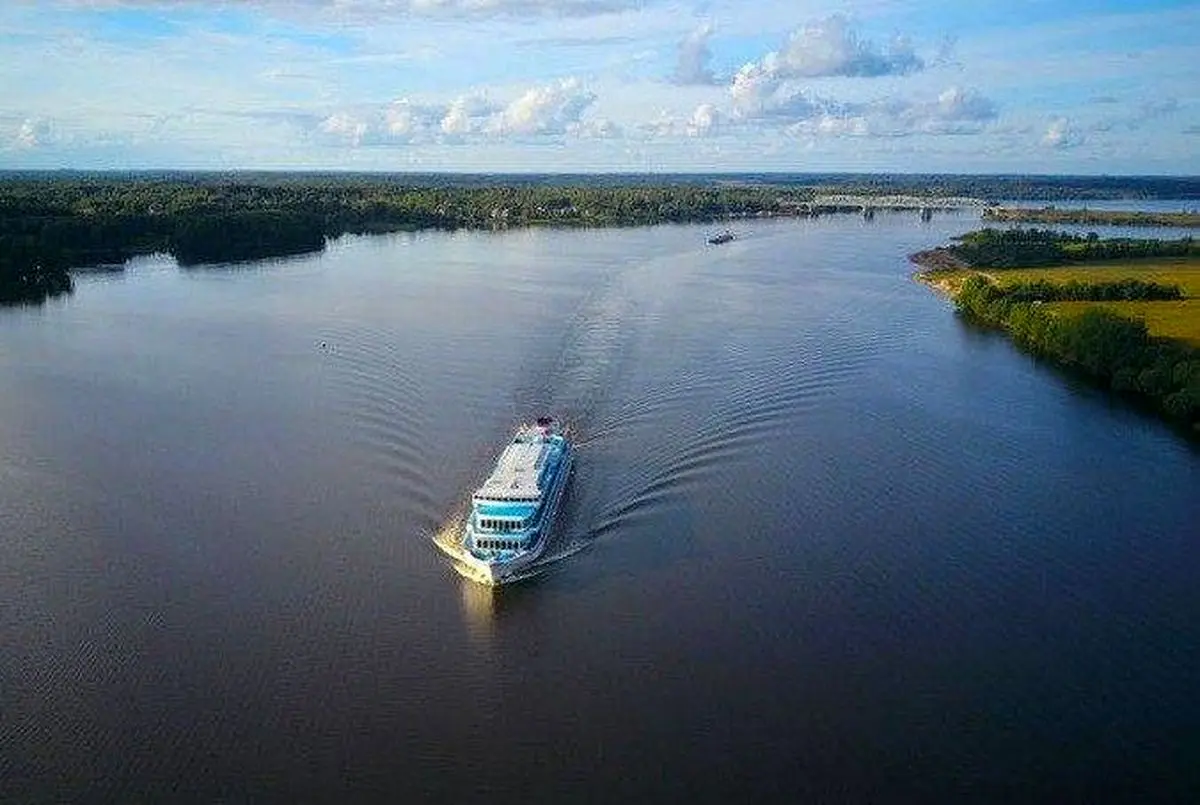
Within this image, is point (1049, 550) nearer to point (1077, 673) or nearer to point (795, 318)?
point (1077, 673)

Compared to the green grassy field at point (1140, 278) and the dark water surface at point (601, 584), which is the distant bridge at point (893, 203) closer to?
the green grassy field at point (1140, 278)

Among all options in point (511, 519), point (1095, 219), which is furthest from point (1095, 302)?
point (1095, 219)

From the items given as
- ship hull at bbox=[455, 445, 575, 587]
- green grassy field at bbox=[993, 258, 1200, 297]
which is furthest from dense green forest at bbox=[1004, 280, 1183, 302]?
ship hull at bbox=[455, 445, 575, 587]

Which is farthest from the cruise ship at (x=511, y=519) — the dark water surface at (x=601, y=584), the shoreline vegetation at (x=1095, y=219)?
the shoreline vegetation at (x=1095, y=219)

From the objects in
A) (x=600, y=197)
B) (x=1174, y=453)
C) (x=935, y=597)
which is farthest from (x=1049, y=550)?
(x=600, y=197)

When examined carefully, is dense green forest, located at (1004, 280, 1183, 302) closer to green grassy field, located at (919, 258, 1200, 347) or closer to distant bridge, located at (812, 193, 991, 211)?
green grassy field, located at (919, 258, 1200, 347)

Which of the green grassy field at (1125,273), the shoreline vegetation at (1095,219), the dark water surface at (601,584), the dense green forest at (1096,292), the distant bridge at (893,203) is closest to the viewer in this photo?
the dark water surface at (601,584)
